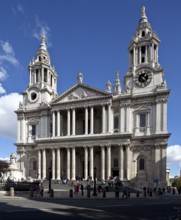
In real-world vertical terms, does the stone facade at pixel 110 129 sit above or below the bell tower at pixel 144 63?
below

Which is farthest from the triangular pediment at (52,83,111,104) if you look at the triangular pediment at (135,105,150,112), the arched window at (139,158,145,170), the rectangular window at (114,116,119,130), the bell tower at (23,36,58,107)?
the arched window at (139,158,145,170)

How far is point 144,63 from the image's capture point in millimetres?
64875

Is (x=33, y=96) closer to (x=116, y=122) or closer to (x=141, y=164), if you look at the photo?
(x=116, y=122)

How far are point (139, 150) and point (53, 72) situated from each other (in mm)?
31785

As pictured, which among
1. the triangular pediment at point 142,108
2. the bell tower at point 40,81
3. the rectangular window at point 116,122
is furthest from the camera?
the bell tower at point 40,81

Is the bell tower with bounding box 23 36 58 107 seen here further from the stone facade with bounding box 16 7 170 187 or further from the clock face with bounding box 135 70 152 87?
the clock face with bounding box 135 70 152 87

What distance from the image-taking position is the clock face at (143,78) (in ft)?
207

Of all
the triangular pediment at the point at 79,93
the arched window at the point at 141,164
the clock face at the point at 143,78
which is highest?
the clock face at the point at 143,78

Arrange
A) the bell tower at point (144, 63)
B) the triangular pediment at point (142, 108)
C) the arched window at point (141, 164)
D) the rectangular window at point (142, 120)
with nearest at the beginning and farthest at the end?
the arched window at point (141, 164) → the triangular pediment at point (142, 108) → the rectangular window at point (142, 120) → the bell tower at point (144, 63)

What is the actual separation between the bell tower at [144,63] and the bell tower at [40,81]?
1993 centimetres

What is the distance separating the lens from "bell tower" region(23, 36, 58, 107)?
7538 centimetres

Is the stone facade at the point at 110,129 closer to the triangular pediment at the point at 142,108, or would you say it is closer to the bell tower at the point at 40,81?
the triangular pediment at the point at 142,108

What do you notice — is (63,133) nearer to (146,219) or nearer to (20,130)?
(20,130)

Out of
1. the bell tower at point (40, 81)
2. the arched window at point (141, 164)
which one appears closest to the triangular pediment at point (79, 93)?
the bell tower at point (40, 81)
